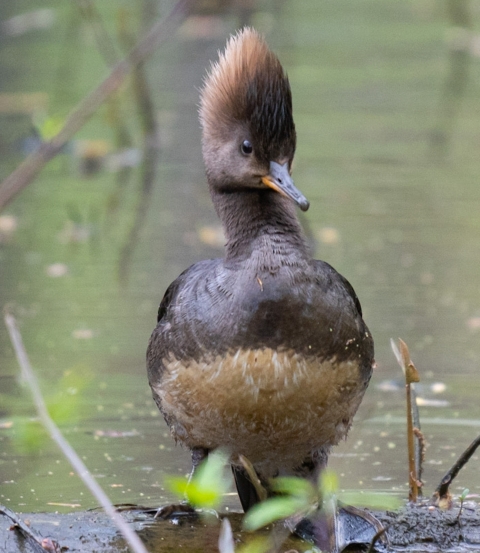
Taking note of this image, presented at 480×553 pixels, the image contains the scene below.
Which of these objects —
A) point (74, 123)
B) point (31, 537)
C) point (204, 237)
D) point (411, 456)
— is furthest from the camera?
point (204, 237)

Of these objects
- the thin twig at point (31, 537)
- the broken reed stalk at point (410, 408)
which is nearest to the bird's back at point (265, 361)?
the broken reed stalk at point (410, 408)

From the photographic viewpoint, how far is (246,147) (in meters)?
4.23

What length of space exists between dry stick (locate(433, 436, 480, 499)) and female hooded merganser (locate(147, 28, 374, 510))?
424 mm

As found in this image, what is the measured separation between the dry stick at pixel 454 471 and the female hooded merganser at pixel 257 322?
0.42 meters

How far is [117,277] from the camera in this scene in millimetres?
7957

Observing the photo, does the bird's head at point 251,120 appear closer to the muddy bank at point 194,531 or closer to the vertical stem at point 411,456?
the vertical stem at point 411,456

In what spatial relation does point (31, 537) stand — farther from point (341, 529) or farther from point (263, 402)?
point (341, 529)

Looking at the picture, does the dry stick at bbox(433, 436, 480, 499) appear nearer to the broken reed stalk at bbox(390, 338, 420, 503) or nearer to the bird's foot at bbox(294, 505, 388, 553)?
the broken reed stalk at bbox(390, 338, 420, 503)

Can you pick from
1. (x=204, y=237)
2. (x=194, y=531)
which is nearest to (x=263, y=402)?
(x=194, y=531)

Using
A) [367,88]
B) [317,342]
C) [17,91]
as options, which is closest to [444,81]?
[367,88]

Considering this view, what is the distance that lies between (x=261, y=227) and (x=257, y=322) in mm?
462

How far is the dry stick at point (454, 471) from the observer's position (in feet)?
13.9

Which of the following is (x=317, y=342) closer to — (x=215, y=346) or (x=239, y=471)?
(x=215, y=346)

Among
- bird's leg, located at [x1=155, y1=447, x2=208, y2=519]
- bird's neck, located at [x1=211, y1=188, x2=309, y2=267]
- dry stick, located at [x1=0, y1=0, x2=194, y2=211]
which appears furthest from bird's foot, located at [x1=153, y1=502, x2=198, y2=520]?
dry stick, located at [x1=0, y1=0, x2=194, y2=211]
